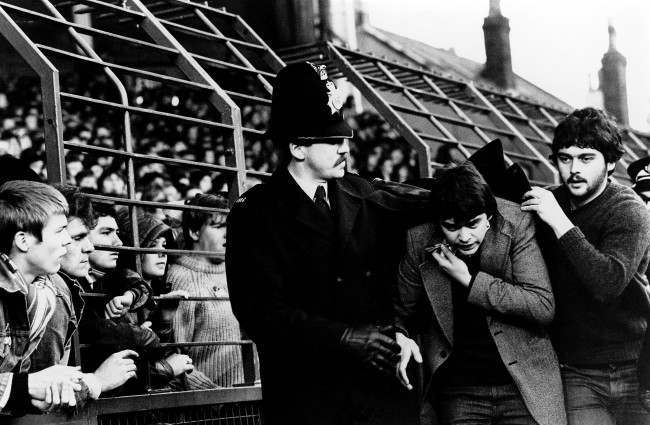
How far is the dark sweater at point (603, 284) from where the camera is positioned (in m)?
4.52

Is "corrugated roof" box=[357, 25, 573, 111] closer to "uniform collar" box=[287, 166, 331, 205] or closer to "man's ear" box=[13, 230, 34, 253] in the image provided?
"uniform collar" box=[287, 166, 331, 205]

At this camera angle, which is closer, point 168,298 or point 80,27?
point 168,298

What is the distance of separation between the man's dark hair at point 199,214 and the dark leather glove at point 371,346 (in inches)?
129

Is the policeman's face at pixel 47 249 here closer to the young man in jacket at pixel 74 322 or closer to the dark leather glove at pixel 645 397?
the young man in jacket at pixel 74 322

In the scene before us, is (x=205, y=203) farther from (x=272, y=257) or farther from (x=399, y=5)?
(x=399, y=5)

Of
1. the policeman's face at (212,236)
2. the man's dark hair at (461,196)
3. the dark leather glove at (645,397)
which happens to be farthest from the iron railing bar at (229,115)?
the dark leather glove at (645,397)

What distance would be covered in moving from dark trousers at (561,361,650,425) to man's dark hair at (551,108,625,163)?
925mm

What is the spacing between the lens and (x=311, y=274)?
424 cm

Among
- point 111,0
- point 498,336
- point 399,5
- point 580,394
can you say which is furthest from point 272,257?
point 399,5

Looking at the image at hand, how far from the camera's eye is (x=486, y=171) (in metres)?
4.75

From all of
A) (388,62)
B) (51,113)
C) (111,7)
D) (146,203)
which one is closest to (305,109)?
(51,113)

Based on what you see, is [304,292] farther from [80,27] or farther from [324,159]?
[80,27]

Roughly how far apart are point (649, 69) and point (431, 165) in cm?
294

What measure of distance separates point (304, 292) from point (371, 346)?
1.31 ft
